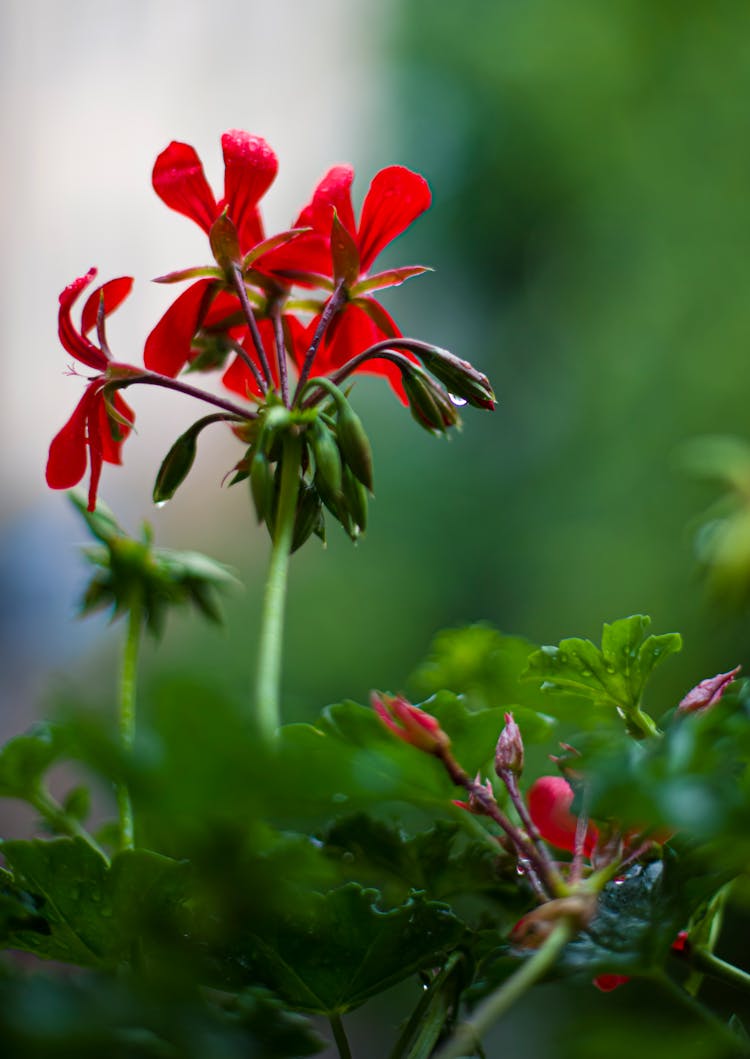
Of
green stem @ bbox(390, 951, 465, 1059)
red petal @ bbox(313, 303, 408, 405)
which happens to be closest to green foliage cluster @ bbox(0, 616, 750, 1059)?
green stem @ bbox(390, 951, 465, 1059)

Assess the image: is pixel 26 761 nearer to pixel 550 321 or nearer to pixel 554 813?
pixel 554 813

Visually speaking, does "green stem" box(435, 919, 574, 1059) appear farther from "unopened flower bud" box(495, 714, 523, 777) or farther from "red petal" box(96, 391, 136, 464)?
"red petal" box(96, 391, 136, 464)

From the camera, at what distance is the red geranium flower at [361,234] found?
0.35 metres

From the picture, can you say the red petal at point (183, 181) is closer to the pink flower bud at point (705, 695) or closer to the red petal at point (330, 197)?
the red petal at point (330, 197)

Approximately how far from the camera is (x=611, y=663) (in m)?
0.30

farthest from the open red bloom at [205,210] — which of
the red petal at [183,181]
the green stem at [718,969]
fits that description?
the green stem at [718,969]

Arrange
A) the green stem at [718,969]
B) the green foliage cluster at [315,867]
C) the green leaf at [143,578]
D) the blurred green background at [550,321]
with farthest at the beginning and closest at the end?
the blurred green background at [550,321]
the green leaf at [143,578]
the green stem at [718,969]
the green foliage cluster at [315,867]

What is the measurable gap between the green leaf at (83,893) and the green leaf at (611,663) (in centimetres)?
12

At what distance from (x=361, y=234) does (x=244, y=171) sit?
44 millimetres

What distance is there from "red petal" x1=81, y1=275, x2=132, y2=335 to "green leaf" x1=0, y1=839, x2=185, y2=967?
0.17 metres

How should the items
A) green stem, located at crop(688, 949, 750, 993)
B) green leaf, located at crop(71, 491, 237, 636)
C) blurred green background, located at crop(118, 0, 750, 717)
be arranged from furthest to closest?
blurred green background, located at crop(118, 0, 750, 717), green leaf, located at crop(71, 491, 237, 636), green stem, located at crop(688, 949, 750, 993)

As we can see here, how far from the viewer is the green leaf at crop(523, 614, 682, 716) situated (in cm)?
30

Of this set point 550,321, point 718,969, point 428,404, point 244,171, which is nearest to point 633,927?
point 718,969

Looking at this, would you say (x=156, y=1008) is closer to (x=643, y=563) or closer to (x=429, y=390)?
(x=429, y=390)
